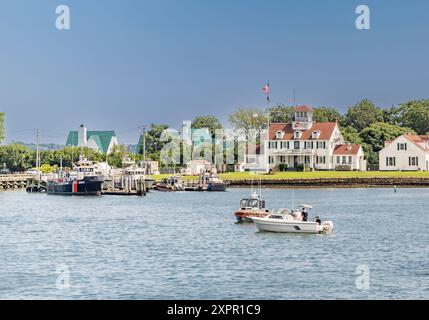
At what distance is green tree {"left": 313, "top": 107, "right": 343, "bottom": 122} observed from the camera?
18388 cm

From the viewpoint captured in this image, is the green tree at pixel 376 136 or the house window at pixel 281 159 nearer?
the house window at pixel 281 159

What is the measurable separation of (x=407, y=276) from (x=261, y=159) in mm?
112152

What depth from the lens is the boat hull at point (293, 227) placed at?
176 feet

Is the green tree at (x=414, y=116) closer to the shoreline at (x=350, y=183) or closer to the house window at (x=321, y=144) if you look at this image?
the house window at (x=321, y=144)

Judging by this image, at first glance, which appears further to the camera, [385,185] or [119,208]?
[385,185]

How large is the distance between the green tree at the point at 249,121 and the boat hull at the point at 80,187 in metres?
54.2

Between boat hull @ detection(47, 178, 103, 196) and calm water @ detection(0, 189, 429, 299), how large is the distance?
36533mm

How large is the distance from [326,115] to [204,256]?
14695 centimetres

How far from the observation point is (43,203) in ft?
325

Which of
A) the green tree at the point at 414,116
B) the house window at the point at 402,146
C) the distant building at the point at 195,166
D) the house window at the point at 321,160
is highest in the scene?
the green tree at the point at 414,116

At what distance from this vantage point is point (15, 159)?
179500 mm

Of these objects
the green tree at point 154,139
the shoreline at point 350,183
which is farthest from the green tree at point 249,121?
the shoreline at point 350,183
